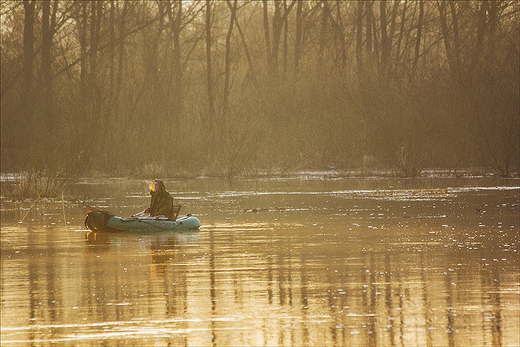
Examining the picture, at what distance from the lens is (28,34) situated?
39281mm

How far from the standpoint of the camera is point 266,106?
4675 cm

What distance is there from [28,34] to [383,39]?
1884 centimetres

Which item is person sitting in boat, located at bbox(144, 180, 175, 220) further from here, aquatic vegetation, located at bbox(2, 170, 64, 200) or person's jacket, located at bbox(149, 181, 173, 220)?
aquatic vegetation, located at bbox(2, 170, 64, 200)

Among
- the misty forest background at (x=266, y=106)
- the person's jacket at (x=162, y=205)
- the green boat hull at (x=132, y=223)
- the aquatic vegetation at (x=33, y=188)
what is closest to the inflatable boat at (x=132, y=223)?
the green boat hull at (x=132, y=223)

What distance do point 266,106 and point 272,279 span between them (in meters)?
35.4

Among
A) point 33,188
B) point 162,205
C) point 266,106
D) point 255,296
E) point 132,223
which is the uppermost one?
point 266,106

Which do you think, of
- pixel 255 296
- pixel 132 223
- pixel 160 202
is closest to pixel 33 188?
pixel 160 202

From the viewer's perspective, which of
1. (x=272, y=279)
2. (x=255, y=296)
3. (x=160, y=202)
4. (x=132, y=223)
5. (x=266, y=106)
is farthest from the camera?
(x=266, y=106)

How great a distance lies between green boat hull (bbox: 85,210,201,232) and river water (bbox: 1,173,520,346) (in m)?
0.25

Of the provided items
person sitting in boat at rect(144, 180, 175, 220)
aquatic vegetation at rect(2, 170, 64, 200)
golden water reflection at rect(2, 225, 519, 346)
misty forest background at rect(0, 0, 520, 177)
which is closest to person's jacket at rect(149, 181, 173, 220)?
person sitting in boat at rect(144, 180, 175, 220)

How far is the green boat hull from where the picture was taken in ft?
60.1

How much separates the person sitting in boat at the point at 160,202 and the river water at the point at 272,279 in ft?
2.02

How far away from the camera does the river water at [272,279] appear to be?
8.37 m

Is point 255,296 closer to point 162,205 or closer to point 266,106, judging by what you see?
point 162,205
